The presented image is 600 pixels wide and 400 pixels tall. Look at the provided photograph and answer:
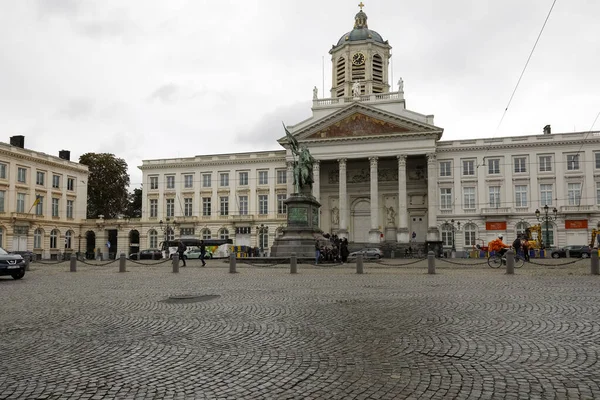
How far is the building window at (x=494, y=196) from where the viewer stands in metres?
58.1

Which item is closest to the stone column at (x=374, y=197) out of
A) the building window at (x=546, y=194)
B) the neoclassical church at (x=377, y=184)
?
the neoclassical church at (x=377, y=184)

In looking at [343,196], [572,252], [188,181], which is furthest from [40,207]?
[572,252]

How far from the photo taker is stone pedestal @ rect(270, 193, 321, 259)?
97.6 feet

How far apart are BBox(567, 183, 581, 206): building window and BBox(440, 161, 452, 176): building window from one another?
13.1m

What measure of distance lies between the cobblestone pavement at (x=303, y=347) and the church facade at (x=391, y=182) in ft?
151

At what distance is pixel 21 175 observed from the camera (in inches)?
2212

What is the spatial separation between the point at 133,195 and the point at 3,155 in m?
30.3

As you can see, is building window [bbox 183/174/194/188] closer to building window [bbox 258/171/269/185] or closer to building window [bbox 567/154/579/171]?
building window [bbox 258/171/269/185]

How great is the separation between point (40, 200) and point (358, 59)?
44.6 m

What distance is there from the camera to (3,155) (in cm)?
5366

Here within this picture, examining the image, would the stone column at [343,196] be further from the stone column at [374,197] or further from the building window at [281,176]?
the building window at [281,176]

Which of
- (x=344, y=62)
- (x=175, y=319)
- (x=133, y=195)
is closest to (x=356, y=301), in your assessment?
(x=175, y=319)

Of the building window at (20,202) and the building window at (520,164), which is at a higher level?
the building window at (520,164)

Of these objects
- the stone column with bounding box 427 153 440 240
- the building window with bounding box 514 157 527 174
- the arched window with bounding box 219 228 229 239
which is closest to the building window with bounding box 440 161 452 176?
the stone column with bounding box 427 153 440 240
